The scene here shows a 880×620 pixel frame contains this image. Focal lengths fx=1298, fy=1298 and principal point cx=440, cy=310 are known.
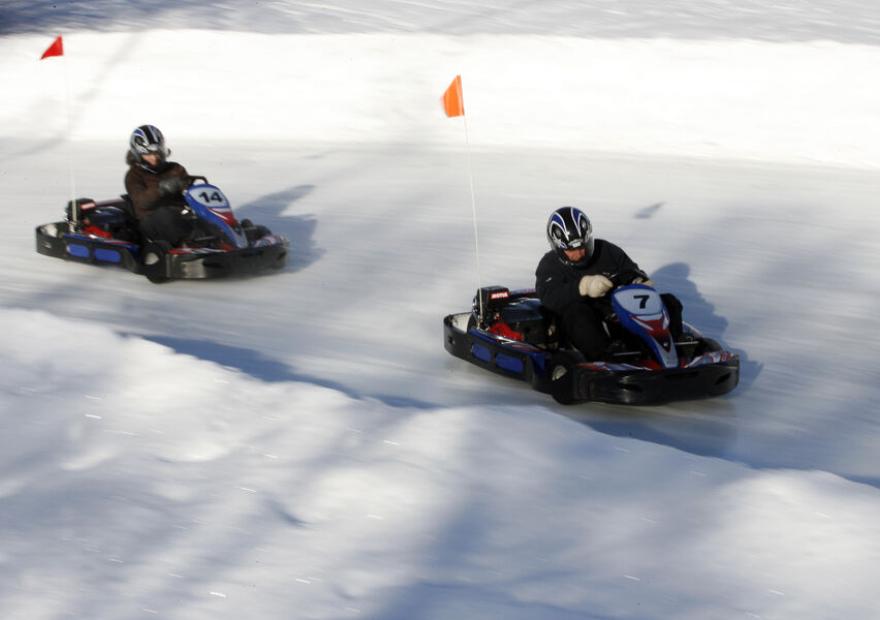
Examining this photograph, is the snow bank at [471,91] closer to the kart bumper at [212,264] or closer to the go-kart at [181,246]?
the go-kart at [181,246]

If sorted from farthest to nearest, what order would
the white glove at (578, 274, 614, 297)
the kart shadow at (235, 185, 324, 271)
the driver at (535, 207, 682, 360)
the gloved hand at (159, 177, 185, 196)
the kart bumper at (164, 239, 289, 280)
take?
the kart shadow at (235, 185, 324, 271) → the gloved hand at (159, 177, 185, 196) → the kart bumper at (164, 239, 289, 280) → the white glove at (578, 274, 614, 297) → the driver at (535, 207, 682, 360)

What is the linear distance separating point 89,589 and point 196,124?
10853mm

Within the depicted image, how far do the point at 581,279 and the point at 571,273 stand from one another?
0.62 ft

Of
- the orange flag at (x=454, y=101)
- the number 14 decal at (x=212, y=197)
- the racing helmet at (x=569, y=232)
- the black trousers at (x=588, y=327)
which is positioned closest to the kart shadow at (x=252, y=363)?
the black trousers at (x=588, y=327)

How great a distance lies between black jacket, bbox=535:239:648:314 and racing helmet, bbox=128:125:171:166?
11.0 feet

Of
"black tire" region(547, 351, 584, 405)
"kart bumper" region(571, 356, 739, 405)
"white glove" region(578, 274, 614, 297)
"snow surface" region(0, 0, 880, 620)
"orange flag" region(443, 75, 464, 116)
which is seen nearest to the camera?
"snow surface" region(0, 0, 880, 620)

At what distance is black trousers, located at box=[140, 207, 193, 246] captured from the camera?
8.66m

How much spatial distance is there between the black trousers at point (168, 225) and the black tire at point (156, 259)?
4.8 inches

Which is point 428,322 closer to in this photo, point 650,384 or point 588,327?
point 588,327

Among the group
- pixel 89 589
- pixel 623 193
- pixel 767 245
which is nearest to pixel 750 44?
pixel 623 193

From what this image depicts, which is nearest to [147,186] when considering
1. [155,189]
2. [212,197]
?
[155,189]

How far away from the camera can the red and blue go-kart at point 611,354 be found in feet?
19.9

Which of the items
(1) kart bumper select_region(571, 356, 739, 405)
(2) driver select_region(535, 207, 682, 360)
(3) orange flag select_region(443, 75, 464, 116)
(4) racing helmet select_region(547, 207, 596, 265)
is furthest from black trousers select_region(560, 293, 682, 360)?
(3) orange flag select_region(443, 75, 464, 116)

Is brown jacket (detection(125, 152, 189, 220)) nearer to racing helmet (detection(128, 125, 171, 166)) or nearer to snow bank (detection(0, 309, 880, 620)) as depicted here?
racing helmet (detection(128, 125, 171, 166))
